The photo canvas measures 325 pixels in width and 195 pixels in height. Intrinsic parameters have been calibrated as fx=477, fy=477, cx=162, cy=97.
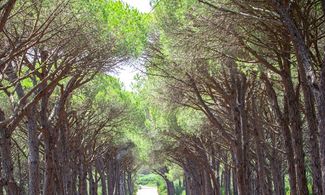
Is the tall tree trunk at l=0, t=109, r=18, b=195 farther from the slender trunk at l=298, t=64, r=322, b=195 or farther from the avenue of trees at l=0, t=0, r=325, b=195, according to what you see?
the slender trunk at l=298, t=64, r=322, b=195

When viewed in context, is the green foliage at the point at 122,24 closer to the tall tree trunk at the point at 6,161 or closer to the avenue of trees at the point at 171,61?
the avenue of trees at the point at 171,61

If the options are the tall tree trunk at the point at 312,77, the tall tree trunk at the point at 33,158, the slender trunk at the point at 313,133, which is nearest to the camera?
the tall tree trunk at the point at 312,77

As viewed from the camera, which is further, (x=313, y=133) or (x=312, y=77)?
(x=313, y=133)

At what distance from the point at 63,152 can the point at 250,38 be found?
29.6 ft

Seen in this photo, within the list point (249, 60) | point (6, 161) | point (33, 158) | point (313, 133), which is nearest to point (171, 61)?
point (249, 60)

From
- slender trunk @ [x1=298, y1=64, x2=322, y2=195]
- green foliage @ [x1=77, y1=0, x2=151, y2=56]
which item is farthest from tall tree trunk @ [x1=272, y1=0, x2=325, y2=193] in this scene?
green foliage @ [x1=77, y1=0, x2=151, y2=56]

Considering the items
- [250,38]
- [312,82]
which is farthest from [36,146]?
[312,82]

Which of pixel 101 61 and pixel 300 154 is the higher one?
pixel 101 61

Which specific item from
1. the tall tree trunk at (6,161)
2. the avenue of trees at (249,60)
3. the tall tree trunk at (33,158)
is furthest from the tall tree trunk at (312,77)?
the tall tree trunk at (33,158)

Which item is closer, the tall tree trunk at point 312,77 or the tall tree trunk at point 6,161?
the tall tree trunk at point 312,77

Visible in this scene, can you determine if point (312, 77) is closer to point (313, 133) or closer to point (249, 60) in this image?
point (313, 133)

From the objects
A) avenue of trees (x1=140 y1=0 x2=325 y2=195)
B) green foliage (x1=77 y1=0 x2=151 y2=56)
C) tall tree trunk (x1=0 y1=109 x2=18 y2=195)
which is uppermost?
green foliage (x1=77 y1=0 x2=151 y2=56)

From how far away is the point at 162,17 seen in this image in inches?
538

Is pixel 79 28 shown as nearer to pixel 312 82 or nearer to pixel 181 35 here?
pixel 181 35
